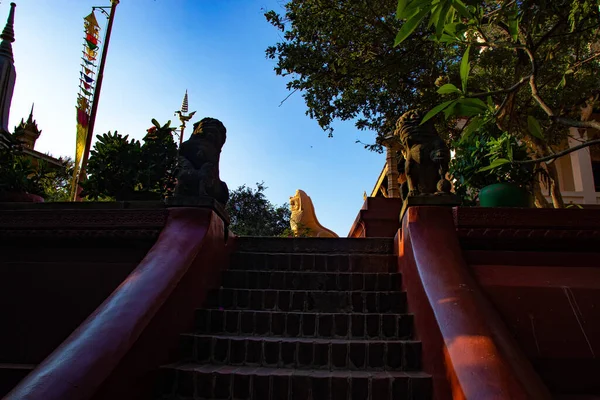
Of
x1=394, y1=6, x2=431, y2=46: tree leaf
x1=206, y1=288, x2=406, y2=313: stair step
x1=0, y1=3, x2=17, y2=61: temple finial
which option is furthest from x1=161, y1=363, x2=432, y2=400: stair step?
x1=0, y1=3, x2=17, y2=61: temple finial

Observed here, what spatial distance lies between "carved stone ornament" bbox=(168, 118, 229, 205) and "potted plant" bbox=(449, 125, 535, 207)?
2282mm

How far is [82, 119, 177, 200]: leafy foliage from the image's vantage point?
4.11 m

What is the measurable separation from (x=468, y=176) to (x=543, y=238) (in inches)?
43.4

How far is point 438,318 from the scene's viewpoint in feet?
7.75

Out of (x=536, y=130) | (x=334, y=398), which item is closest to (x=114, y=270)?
(x=334, y=398)

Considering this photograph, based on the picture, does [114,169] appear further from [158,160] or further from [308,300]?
[308,300]

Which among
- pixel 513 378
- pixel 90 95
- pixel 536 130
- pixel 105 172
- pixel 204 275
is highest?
pixel 90 95

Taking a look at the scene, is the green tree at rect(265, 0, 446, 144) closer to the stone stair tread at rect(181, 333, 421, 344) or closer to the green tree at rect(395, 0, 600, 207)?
the green tree at rect(395, 0, 600, 207)

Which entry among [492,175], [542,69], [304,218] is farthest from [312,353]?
[304,218]

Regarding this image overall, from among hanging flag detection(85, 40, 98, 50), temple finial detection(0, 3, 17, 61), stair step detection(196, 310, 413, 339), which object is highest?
hanging flag detection(85, 40, 98, 50)

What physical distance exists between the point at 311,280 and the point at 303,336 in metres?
0.74

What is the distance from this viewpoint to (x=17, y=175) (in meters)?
3.93

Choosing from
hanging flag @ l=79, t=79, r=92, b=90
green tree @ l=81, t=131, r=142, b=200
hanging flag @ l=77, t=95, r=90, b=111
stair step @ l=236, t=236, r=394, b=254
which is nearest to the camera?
green tree @ l=81, t=131, r=142, b=200

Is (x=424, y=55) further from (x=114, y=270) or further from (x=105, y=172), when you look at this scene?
(x=114, y=270)
